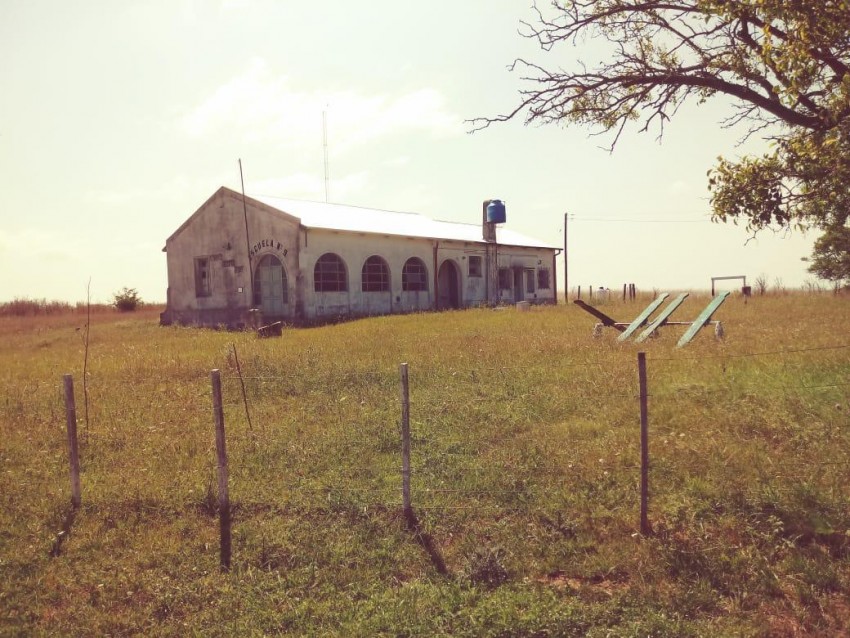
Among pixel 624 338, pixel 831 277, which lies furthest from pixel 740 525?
pixel 831 277

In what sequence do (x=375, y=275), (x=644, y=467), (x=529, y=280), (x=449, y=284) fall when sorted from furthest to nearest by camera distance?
(x=529, y=280) → (x=449, y=284) → (x=375, y=275) → (x=644, y=467)

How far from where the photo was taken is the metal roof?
82.8 feet

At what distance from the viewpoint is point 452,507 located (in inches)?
214

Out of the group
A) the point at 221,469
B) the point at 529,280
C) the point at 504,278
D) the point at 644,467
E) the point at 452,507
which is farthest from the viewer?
the point at 529,280

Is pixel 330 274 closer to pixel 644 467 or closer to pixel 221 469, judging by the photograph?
pixel 221 469

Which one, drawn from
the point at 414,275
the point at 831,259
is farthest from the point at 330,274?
the point at 831,259

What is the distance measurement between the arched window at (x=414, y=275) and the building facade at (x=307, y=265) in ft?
0.17

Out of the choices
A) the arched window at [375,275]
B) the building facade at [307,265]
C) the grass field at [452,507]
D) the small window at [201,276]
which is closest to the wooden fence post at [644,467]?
the grass field at [452,507]

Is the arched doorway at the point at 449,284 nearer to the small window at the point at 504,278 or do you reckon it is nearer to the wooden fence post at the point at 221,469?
the small window at the point at 504,278

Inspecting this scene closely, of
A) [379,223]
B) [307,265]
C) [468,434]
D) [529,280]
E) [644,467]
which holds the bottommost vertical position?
[468,434]

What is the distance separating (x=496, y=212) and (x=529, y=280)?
5.25 m

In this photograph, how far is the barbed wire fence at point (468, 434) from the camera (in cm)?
549

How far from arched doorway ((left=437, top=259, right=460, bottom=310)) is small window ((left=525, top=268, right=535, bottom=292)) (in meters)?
6.48

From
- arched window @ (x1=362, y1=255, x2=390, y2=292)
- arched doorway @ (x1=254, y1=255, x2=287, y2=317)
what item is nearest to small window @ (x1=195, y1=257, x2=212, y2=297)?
arched doorway @ (x1=254, y1=255, x2=287, y2=317)
